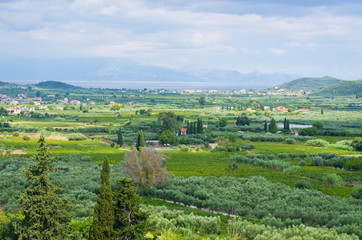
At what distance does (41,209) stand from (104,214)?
2.47 metres

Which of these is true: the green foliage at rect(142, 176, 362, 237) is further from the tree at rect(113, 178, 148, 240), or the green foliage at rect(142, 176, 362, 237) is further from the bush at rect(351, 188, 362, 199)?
the tree at rect(113, 178, 148, 240)

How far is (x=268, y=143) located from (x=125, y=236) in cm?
5114

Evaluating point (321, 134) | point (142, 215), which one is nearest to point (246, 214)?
point (142, 215)

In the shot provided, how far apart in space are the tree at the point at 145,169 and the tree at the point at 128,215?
50.1 ft

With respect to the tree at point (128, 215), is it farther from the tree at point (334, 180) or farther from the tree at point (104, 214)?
the tree at point (334, 180)

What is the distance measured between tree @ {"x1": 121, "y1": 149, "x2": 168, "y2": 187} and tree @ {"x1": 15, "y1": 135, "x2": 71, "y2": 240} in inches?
641

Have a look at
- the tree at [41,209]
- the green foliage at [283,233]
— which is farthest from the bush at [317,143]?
the tree at [41,209]

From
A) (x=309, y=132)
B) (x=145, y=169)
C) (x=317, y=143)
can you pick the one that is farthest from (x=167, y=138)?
(x=309, y=132)

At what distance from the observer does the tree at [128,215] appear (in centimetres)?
1560

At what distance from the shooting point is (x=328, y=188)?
32844 millimetres

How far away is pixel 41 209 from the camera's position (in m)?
14.4

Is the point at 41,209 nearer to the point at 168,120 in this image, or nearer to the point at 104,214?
the point at 104,214

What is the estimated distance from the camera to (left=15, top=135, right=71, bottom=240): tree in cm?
1431

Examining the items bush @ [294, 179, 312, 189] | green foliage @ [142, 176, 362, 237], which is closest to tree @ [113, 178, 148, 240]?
green foliage @ [142, 176, 362, 237]
